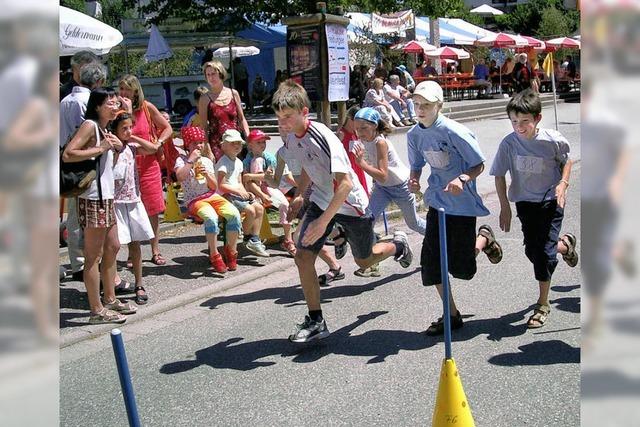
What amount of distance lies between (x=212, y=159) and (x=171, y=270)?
1284 mm

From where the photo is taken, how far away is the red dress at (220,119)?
8625 millimetres

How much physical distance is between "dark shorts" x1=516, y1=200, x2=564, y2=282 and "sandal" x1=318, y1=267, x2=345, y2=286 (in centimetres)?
229

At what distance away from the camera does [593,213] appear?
4.73 feet

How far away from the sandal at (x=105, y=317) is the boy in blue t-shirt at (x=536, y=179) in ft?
10.4

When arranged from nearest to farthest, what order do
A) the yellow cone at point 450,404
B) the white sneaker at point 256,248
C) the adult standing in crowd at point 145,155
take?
1. the yellow cone at point 450,404
2. the adult standing in crowd at point 145,155
3. the white sneaker at point 256,248

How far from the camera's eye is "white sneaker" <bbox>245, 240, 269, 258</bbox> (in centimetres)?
834

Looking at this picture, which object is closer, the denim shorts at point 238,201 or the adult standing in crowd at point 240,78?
the denim shorts at point 238,201

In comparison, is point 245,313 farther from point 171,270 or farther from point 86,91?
point 86,91

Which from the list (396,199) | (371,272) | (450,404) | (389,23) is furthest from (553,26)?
(450,404)

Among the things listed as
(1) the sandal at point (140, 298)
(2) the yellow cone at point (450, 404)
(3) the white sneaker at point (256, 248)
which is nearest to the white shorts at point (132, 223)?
(1) the sandal at point (140, 298)

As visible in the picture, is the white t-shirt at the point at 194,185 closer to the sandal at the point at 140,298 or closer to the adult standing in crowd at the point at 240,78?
the sandal at the point at 140,298

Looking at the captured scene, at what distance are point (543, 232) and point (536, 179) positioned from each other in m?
0.39

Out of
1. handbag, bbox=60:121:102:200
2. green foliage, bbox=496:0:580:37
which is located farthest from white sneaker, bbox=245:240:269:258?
green foliage, bbox=496:0:580:37

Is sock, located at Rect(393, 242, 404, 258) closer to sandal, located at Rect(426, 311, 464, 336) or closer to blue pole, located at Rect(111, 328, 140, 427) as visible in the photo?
sandal, located at Rect(426, 311, 464, 336)
